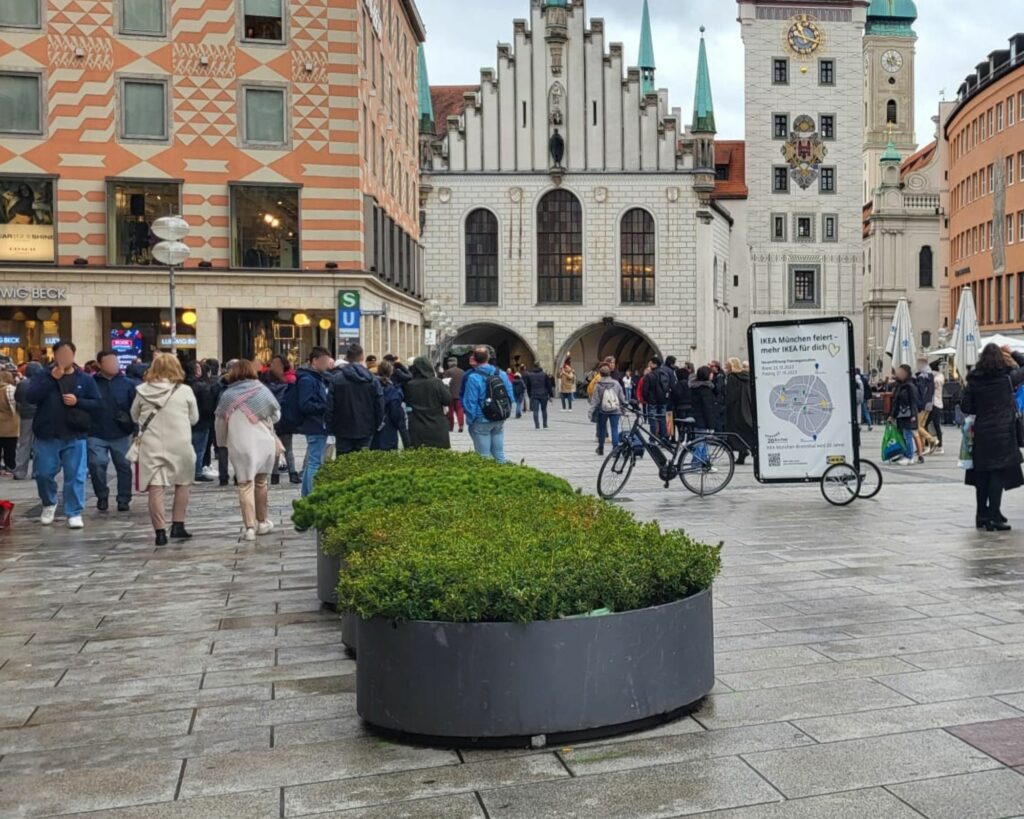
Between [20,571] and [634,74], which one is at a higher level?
[634,74]

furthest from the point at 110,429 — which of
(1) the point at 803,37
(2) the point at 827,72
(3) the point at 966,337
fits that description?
(1) the point at 803,37

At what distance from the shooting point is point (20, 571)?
10.2 m

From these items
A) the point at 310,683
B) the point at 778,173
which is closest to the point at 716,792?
the point at 310,683

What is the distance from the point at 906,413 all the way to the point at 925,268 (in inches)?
2786

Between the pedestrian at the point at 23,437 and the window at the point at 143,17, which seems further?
the window at the point at 143,17

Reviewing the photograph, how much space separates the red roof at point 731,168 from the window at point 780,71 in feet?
13.3

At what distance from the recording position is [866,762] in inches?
197

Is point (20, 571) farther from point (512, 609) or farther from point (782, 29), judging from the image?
point (782, 29)

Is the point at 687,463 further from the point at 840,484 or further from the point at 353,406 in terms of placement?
the point at 353,406

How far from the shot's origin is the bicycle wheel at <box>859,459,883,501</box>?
572 inches

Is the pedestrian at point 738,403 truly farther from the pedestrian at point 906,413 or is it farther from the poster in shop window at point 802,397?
the poster in shop window at point 802,397

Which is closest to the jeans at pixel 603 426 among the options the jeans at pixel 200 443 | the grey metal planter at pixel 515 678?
the jeans at pixel 200 443

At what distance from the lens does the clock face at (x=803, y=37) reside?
75250 millimetres

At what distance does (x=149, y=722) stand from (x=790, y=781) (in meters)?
2.88
